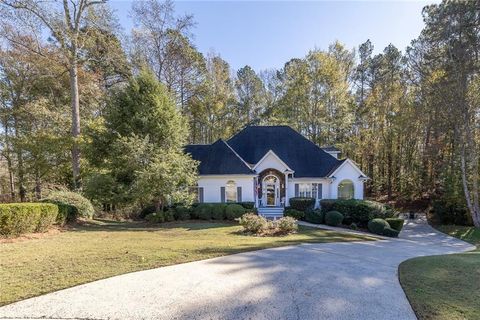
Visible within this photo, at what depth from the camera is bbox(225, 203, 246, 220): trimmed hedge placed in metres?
18.7

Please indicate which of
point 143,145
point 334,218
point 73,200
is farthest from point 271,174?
point 73,200

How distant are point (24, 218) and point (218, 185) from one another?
13.3 m

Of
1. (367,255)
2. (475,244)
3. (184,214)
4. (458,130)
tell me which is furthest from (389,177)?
(367,255)

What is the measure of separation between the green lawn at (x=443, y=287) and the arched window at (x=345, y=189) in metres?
15.4

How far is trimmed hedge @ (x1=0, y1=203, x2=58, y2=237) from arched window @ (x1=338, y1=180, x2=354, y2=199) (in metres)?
19.3

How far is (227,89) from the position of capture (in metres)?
33.5

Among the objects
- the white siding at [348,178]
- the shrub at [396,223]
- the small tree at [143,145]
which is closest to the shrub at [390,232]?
the shrub at [396,223]

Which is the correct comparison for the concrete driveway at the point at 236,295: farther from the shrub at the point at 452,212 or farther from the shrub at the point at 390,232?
the shrub at the point at 452,212

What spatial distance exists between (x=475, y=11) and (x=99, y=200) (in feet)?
82.4

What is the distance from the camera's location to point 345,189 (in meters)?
23.6

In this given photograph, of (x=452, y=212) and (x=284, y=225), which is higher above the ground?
(x=284, y=225)

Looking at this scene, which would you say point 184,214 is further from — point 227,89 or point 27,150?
point 227,89

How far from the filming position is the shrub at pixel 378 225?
680 inches

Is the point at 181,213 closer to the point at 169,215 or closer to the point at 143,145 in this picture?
the point at 169,215
